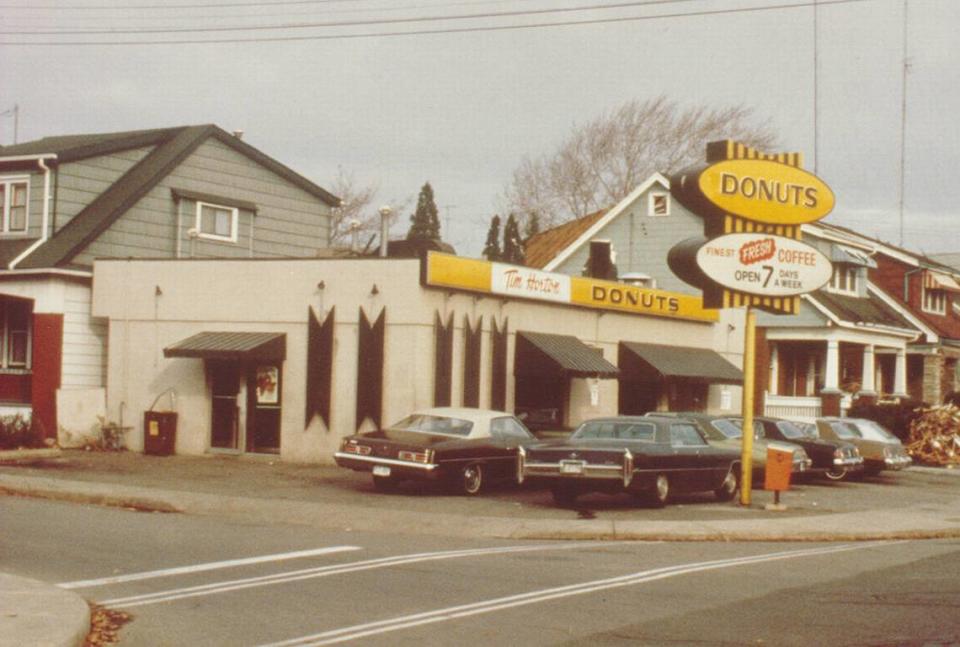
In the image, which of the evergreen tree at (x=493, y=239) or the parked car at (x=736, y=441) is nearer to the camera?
the parked car at (x=736, y=441)

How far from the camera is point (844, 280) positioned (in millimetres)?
47719

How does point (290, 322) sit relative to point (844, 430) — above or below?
above

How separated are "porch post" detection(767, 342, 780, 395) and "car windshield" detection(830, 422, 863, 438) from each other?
16.2 metres

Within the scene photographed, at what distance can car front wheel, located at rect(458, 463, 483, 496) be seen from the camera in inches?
825

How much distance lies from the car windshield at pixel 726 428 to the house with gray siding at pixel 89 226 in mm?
13096

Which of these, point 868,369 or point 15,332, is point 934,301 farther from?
point 15,332

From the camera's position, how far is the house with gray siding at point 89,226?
2828 cm

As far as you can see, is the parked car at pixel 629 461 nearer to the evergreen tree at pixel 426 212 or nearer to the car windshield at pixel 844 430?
the car windshield at pixel 844 430

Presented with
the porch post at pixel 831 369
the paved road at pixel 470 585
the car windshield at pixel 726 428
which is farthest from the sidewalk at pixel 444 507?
the porch post at pixel 831 369

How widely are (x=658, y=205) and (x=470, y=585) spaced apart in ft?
112

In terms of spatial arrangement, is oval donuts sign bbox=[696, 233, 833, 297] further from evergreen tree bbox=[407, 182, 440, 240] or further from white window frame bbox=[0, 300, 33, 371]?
evergreen tree bbox=[407, 182, 440, 240]

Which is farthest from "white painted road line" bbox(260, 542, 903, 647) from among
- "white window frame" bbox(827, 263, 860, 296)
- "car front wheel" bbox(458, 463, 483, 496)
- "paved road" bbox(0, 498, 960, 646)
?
"white window frame" bbox(827, 263, 860, 296)

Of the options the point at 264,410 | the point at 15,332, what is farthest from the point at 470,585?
the point at 15,332

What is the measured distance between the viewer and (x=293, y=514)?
59.2ft
